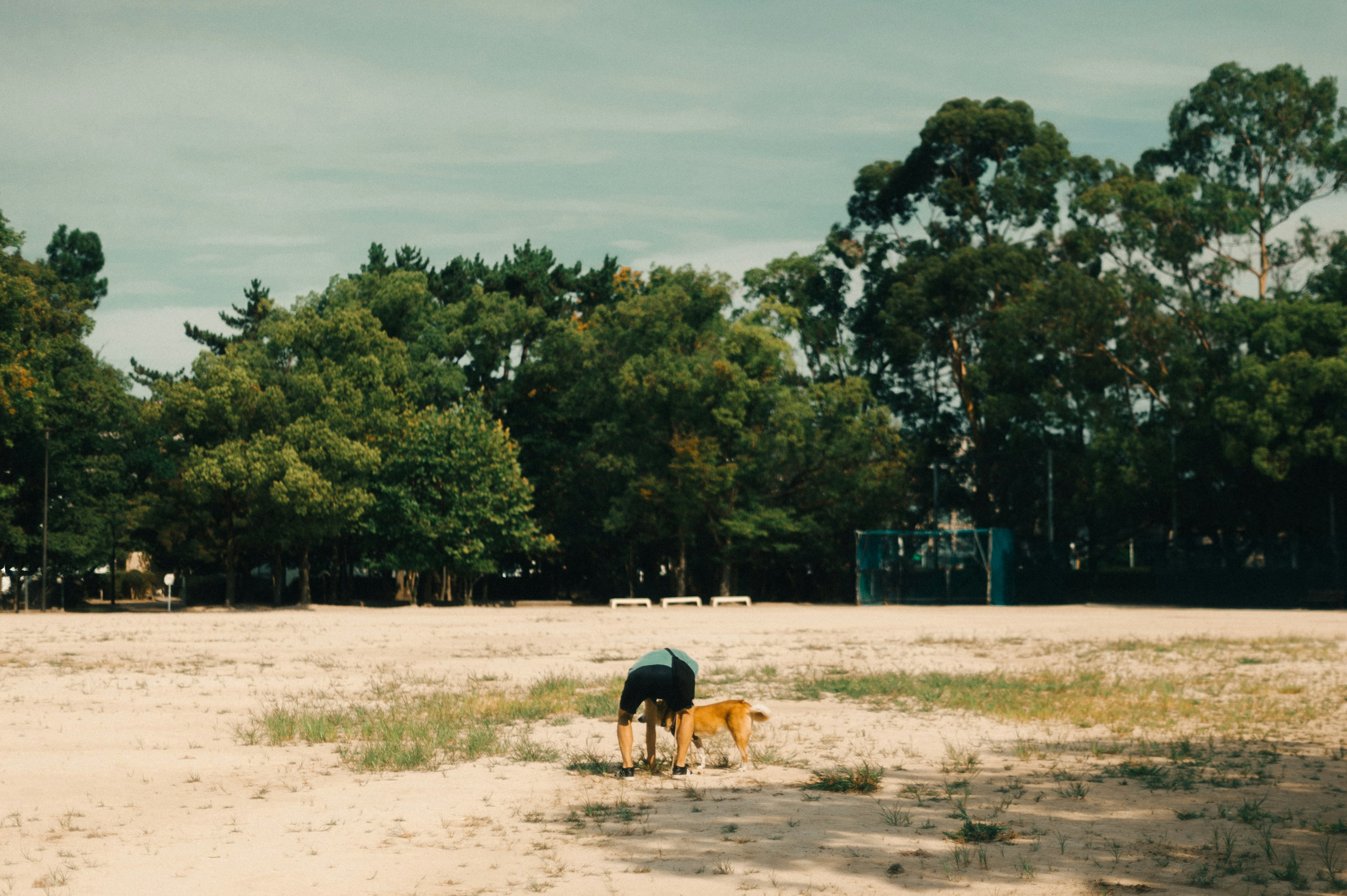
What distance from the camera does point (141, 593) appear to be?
64938 millimetres

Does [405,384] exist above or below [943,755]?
above

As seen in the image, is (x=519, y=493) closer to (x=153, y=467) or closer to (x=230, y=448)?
(x=230, y=448)

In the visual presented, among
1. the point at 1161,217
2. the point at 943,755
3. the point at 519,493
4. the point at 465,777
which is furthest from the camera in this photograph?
the point at 1161,217

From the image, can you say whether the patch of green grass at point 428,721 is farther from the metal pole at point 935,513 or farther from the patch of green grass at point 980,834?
the metal pole at point 935,513

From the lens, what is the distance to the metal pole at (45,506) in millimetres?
43156

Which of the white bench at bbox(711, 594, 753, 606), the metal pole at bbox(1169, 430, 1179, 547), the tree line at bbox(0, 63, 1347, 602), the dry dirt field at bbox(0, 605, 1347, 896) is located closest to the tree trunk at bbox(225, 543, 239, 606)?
the tree line at bbox(0, 63, 1347, 602)

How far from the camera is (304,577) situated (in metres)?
48.8

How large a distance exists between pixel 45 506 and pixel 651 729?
130ft

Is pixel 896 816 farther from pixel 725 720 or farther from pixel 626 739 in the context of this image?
pixel 626 739

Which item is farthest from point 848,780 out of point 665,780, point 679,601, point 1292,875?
point 679,601

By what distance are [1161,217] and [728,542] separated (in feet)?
72.7

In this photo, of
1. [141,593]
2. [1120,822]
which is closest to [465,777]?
[1120,822]

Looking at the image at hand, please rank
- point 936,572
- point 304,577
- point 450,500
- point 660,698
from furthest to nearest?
point 304,577 → point 936,572 → point 450,500 → point 660,698

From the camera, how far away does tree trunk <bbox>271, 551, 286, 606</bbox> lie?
4938 cm
